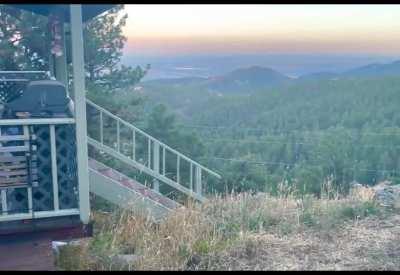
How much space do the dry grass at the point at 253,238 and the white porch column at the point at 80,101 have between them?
43 cm

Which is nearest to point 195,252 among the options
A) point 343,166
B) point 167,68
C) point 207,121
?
point 167,68

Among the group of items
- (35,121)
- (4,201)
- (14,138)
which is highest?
(35,121)

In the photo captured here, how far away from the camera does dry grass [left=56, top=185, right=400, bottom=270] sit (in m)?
3.46

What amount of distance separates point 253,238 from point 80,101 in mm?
1960

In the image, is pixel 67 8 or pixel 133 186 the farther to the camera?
pixel 133 186

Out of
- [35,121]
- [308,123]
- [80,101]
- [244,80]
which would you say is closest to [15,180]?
[35,121]

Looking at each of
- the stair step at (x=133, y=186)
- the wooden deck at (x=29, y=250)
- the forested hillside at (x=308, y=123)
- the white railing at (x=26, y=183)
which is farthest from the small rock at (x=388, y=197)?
the forested hillside at (x=308, y=123)

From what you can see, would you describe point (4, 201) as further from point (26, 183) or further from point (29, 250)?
point (29, 250)

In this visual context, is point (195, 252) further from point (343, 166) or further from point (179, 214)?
point (343, 166)

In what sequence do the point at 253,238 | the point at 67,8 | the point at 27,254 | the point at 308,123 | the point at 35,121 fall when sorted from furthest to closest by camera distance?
the point at 308,123
the point at 67,8
the point at 253,238
the point at 35,121
the point at 27,254

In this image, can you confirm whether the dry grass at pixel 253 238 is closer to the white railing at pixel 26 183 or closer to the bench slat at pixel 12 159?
the white railing at pixel 26 183

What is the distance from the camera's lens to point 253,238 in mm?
3850

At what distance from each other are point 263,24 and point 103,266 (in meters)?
12.0

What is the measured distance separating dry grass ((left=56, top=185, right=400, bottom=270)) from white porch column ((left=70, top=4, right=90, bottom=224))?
43cm
